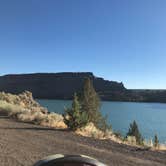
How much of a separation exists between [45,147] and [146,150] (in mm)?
3768

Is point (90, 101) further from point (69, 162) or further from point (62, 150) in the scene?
point (69, 162)

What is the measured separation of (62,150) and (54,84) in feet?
568

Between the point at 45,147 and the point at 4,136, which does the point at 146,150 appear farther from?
the point at 4,136

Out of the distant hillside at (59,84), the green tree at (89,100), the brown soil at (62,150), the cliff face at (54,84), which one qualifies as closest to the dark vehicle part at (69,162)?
the brown soil at (62,150)

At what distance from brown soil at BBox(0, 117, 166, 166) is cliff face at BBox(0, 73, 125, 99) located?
14285 centimetres

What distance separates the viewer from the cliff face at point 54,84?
16112cm

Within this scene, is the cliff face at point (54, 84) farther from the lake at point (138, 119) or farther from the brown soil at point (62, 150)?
the brown soil at point (62, 150)

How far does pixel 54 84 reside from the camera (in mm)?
183125

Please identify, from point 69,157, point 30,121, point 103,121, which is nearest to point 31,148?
point 69,157

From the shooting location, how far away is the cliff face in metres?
161

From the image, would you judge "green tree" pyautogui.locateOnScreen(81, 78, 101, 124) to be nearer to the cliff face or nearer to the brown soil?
the brown soil

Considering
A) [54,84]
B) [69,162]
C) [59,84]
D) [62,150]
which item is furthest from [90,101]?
[54,84]

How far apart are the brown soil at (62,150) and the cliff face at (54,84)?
469 ft

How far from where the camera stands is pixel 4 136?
13.0m
